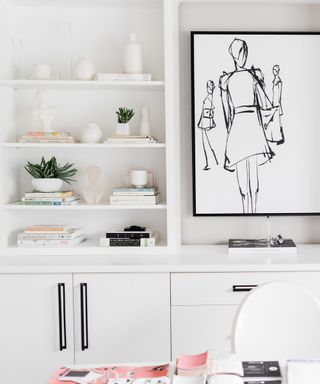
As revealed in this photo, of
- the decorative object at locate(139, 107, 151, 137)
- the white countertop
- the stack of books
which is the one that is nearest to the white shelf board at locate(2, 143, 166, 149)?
the stack of books

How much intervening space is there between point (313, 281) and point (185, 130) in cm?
110

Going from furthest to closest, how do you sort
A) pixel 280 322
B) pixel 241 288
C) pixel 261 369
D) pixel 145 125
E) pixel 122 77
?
pixel 145 125 < pixel 122 77 < pixel 241 288 < pixel 280 322 < pixel 261 369

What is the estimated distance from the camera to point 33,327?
94.0 inches

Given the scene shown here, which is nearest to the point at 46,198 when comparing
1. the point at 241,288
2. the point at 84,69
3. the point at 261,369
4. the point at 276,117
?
the point at 84,69

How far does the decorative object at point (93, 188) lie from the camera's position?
273cm

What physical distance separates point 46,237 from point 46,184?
0.29m

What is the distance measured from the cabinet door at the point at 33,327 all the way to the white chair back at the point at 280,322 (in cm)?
93

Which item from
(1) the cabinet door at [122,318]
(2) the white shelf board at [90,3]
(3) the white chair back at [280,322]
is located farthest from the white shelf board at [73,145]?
(3) the white chair back at [280,322]

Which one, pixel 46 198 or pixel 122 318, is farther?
pixel 46 198

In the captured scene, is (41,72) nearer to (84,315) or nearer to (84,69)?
(84,69)

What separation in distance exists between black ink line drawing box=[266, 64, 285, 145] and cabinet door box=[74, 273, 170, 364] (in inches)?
40.0

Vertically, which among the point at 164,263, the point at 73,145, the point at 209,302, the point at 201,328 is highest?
the point at 73,145

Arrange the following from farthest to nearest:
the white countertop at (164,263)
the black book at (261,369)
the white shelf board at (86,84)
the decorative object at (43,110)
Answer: the decorative object at (43,110) → the white shelf board at (86,84) → the white countertop at (164,263) → the black book at (261,369)

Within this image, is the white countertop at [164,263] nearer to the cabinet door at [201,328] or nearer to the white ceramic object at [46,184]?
the cabinet door at [201,328]
